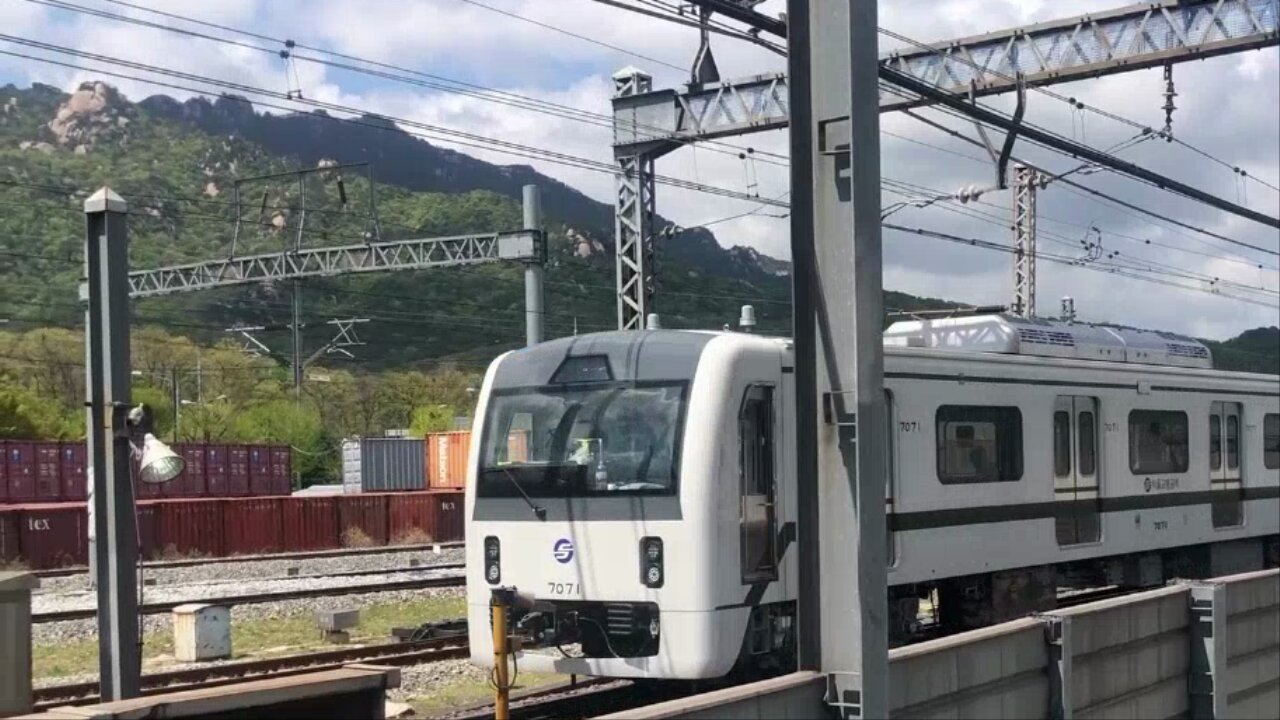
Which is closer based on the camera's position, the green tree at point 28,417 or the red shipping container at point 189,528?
the red shipping container at point 189,528

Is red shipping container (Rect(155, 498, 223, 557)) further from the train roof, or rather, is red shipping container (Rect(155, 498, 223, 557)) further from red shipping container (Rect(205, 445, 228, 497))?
the train roof

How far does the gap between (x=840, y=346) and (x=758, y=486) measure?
375 centimetres

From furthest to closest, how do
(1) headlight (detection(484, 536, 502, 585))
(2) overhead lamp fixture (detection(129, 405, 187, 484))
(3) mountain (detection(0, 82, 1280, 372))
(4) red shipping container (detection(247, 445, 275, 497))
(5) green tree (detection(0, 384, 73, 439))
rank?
1. (3) mountain (detection(0, 82, 1280, 372))
2. (5) green tree (detection(0, 384, 73, 439))
3. (4) red shipping container (detection(247, 445, 275, 497))
4. (1) headlight (detection(484, 536, 502, 585))
5. (2) overhead lamp fixture (detection(129, 405, 187, 484))

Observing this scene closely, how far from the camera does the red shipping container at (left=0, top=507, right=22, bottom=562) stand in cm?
3053

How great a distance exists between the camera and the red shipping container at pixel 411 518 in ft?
127

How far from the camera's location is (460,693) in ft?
39.7

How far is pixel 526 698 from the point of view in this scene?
11.7 meters

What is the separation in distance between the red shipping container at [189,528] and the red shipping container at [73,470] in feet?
29.5

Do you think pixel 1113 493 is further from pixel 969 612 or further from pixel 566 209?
pixel 566 209

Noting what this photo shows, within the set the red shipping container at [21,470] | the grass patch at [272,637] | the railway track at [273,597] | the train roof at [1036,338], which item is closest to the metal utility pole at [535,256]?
the railway track at [273,597]

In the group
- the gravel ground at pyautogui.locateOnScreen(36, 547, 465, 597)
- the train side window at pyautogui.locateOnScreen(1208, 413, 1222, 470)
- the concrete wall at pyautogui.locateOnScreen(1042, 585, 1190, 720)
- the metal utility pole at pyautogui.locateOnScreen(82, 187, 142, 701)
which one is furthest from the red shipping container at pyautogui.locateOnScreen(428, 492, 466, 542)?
Result: the metal utility pole at pyautogui.locateOnScreen(82, 187, 142, 701)

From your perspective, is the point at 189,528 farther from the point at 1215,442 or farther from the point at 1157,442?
the point at 1157,442

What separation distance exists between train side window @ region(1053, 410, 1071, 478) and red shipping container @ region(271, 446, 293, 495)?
36726mm

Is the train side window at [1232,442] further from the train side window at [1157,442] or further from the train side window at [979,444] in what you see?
the train side window at [979,444]
